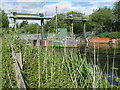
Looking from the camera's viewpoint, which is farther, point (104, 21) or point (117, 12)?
point (104, 21)

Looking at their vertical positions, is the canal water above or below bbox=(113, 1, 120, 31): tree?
below

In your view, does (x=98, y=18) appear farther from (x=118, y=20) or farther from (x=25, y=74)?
(x=25, y=74)

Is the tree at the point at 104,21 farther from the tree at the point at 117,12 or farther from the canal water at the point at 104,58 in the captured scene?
the canal water at the point at 104,58

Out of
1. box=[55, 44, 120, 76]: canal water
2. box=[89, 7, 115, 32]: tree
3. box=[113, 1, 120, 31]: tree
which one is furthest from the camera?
box=[89, 7, 115, 32]: tree

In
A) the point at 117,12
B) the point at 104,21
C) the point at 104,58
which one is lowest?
the point at 104,58

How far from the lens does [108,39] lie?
2316 centimetres

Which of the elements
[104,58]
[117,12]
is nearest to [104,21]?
[117,12]

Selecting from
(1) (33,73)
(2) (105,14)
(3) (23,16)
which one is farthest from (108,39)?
(1) (33,73)

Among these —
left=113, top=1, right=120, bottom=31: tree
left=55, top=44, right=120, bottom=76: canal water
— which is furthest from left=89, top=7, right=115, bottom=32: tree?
left=55, top=44, right=120, bottom=76: canal water

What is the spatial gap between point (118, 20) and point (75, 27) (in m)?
16.1

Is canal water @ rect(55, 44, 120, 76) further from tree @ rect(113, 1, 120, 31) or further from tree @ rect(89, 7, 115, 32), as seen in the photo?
tree @ rect(89, 7, 115, 32)

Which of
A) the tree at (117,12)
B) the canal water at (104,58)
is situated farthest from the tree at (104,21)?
the canal water at (104,58)

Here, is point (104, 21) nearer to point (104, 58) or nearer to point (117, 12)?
point (117, 12)

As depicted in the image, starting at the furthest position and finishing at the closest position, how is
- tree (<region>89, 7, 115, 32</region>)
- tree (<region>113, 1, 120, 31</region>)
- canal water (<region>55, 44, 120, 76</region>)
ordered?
tree (<region>89, 7, 115, 32</region>) < tree (<region>113, 1, 120, 31</region>) < canal water (<region>55, 44, 120, 76</region>)
